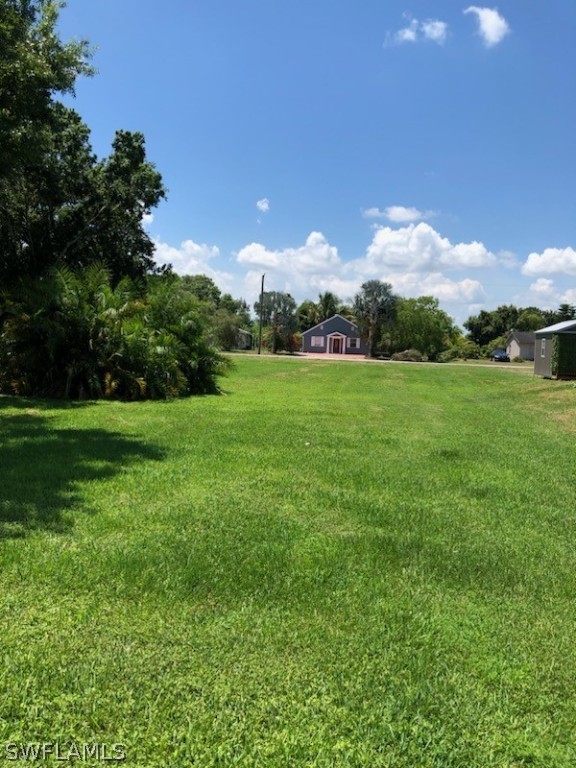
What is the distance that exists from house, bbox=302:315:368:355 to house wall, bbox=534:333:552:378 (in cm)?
3963

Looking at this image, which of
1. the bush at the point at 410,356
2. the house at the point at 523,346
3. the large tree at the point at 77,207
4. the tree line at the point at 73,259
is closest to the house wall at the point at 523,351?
the house at the point at 523,346

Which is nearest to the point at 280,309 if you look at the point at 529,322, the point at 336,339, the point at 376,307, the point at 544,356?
the point at 336,339

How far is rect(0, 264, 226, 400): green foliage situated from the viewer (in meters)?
13.7

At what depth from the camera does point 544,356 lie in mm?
25656

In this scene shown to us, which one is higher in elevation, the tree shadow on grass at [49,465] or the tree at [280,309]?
the tree at [280,309]

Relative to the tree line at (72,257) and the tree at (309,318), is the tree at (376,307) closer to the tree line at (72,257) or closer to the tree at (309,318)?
the tree at (309,318)

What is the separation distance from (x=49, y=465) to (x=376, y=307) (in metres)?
59.7

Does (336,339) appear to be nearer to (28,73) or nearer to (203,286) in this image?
(203,286)

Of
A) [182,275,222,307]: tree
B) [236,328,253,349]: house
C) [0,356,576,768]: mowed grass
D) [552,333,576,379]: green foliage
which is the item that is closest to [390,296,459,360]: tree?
[236,328,253,349]: house

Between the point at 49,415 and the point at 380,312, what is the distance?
56.2 m

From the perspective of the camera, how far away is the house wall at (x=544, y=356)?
24.9 metres

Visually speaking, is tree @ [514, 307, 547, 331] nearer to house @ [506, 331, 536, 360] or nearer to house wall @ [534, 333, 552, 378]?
house @ [506, 331, 536, 360]

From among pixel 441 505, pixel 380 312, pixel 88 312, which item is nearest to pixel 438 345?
pixel 380 312

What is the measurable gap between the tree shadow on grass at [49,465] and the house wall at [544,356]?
21.5 metres
